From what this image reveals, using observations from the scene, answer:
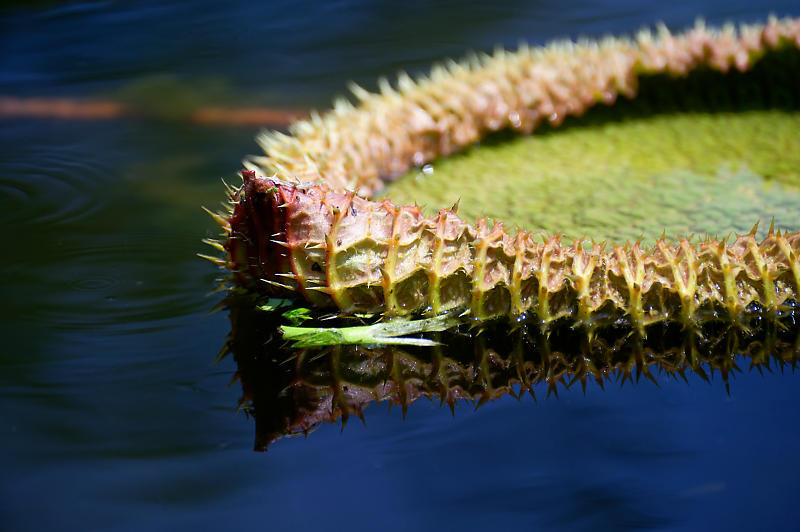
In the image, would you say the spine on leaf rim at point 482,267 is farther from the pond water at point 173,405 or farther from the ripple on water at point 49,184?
the ripple on water at point 49,184

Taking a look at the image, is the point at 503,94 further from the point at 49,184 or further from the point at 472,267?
the point at 49,184

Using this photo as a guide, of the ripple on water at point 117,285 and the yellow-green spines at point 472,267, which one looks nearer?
the yellow-green spines at point 472,267

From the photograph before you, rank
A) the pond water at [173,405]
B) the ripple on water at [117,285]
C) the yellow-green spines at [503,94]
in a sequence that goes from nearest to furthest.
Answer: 1. the pond water at [173,405]
2. the ripple on water at [117,285]
3. the yellow-green spines at [503,94]

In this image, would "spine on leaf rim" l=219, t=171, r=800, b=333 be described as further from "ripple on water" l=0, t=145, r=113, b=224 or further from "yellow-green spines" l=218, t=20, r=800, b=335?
"ripple on water" l=0, t=145, r=113, b=224

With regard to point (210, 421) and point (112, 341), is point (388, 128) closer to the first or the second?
point (112, 341)

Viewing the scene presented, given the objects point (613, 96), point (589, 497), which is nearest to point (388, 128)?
point (613, 96)

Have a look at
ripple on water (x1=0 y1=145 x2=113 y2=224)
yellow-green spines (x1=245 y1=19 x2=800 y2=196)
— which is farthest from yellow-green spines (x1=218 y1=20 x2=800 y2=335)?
ripple on water (x1=0 y1=145 x2=113 y2=224)

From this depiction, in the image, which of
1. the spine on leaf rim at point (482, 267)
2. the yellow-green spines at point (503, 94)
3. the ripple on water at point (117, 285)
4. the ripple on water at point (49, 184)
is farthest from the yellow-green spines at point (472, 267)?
the ripple on water at point (49, 184)
